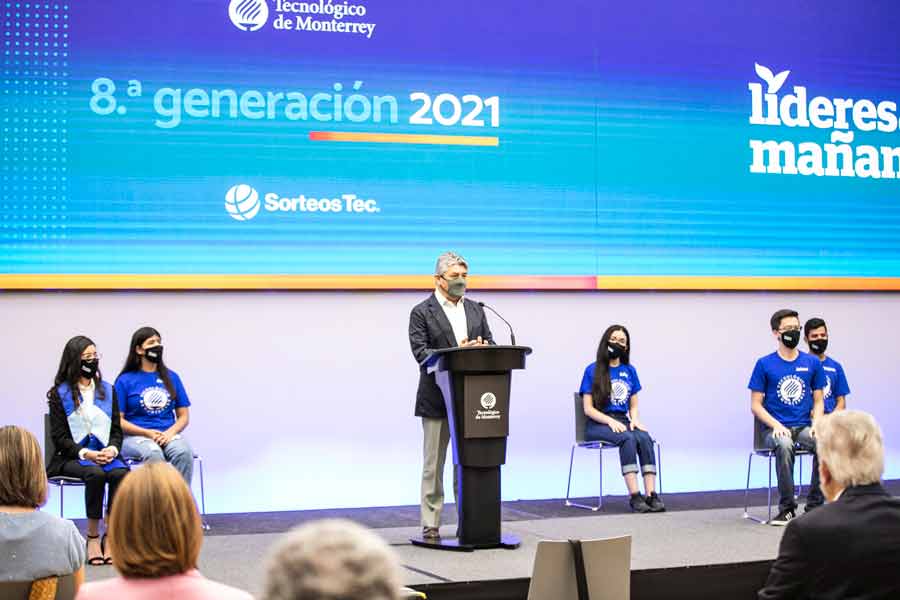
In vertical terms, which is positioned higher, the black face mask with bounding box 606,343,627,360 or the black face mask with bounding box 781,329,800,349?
the black face mask with bounding box 781,329,800,349

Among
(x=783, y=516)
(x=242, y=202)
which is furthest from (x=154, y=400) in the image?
(x=783, y=516)

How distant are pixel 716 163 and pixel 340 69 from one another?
2516 mm

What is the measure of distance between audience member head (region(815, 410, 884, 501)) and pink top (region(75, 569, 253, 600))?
1.34 meters

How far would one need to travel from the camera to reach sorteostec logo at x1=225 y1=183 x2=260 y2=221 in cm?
690

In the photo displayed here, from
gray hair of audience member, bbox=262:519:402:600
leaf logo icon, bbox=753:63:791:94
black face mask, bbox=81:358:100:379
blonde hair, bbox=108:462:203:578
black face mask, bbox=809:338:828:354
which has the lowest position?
blonde hair, bbox=108:462:203:578

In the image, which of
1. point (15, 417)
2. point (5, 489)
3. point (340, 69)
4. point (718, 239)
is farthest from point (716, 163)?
point (5, 489)

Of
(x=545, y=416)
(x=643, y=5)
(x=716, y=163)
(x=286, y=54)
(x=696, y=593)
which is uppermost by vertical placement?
(x=643, y=5)

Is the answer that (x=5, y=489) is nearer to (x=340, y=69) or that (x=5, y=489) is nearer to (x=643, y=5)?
(x=340, y=69)

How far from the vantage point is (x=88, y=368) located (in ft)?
18.6

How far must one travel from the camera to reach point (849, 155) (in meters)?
8.10

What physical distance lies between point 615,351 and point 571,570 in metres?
3.72

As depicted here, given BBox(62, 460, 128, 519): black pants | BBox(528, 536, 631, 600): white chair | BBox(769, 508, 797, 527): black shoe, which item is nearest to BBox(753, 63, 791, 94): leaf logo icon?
BBox(769, 508, 797, 527): black shoe

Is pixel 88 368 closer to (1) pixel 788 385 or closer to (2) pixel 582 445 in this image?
(2) pixel 582 445

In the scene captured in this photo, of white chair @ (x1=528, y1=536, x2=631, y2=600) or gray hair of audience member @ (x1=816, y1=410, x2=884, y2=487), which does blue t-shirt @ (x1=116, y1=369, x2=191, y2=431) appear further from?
gray hair of audience member @ (x1=816, y1=410, x2=884, y2=487)
